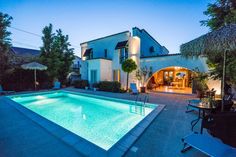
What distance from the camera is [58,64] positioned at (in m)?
14.8

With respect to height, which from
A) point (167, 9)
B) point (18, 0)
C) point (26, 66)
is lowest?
point (26, 66)

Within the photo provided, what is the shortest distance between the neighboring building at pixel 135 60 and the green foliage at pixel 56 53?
8.85ft

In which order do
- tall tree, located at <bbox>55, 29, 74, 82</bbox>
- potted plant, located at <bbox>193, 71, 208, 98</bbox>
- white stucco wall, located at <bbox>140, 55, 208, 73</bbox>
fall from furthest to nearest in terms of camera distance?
tall tree, located at <bbox>55, 29, 74, 82</bbox>
white stucco wall, located at <bbox>140, 55, 208, 73</bbox>
potted plant, located at <bbox>193, 71, 208, 98</bbox>

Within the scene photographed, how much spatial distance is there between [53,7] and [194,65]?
49.4 ft

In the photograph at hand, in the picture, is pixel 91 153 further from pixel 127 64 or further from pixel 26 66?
pixel 26 66

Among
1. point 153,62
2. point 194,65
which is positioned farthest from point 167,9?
point 194,65

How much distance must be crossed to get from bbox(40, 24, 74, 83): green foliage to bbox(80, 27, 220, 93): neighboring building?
2.70 m

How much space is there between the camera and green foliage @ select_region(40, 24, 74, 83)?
14773 mm

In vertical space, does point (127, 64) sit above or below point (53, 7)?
below

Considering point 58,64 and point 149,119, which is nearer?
point 149,119

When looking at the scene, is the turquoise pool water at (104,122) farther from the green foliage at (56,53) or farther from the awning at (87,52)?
the awning at (87,52)

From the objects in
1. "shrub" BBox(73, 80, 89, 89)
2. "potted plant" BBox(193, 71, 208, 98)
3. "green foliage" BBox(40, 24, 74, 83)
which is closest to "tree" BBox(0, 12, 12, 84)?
"green foliage" BBox(40, 24, 74, 83)

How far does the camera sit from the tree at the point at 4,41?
10.6m

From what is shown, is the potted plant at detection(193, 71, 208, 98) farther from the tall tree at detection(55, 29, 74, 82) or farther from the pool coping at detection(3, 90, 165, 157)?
the tall tree at detection(55, 29, 74, 82)
